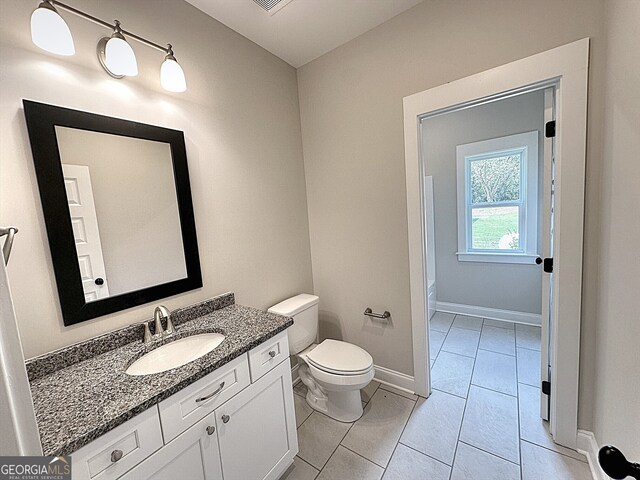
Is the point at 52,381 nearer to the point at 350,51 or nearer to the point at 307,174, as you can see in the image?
the point at 307,174

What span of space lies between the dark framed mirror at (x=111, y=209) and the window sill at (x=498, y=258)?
9.74ft

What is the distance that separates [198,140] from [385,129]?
122cm

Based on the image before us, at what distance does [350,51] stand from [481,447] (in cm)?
269

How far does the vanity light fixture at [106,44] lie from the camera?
971mm

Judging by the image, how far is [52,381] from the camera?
997mm

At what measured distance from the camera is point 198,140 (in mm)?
1566

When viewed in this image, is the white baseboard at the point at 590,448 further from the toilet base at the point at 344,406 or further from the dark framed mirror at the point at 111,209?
the dark framed mirror at the point at 111,209

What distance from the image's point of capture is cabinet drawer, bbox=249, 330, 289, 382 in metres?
1.23

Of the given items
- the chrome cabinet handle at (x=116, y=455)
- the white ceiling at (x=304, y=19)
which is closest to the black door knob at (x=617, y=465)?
the chrome cabinet handle at (x=116, y=455)

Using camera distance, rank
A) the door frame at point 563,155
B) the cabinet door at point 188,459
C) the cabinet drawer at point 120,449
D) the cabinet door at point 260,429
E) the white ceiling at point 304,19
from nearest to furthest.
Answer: the cabinet drawer at point 120,449
the cabinet door at point 188,459
the cabinet door at point 260,429
the door frame at point 563,155
the white ceiling at point 304,19

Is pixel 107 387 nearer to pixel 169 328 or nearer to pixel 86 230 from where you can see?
pixel 169 328

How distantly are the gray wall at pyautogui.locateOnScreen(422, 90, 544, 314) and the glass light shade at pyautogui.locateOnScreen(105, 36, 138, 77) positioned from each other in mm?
3007

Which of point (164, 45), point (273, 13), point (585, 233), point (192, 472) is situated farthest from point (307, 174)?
point (192, 472)

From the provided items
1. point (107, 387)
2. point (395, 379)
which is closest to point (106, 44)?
point (107, 387)
